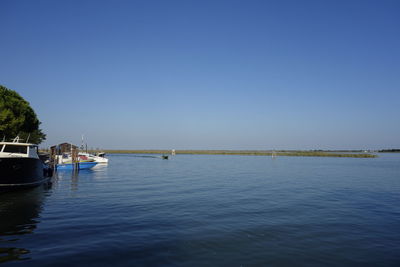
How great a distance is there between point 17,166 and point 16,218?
10.3 m

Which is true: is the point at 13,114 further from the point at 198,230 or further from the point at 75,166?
the point at 198,230

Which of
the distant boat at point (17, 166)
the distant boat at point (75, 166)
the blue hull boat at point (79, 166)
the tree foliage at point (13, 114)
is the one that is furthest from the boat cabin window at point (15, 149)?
the blue hull boat at point (79, 166)

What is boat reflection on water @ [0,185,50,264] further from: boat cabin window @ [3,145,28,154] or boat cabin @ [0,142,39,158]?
boat cabin window @ [3,145,28,154]

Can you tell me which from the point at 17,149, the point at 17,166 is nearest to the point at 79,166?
the point at 17,149

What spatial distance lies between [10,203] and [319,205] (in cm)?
2279

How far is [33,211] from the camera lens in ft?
58.3

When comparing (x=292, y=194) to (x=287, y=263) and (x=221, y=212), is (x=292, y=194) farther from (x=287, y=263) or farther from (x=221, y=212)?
(x=287, y=263)

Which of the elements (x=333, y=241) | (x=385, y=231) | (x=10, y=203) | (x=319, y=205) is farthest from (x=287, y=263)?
(x=10, y=203)

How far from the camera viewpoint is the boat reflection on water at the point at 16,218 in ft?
34.0

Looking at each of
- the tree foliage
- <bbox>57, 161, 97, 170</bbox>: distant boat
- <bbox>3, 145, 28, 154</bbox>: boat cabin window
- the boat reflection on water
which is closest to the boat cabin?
<bbox>3, 145, 28, 154</bbox>: boat cabin window

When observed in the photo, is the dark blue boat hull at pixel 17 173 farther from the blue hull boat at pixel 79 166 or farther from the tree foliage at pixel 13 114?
the blue hull boat at pixel 79 166

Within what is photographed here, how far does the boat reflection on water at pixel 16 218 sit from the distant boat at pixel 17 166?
1028 mm

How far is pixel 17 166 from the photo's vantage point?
24344mm

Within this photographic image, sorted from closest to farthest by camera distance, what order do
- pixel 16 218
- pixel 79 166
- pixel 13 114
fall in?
1. pixel 16 218
2. pixel 13 114
3. pixel 79 166
